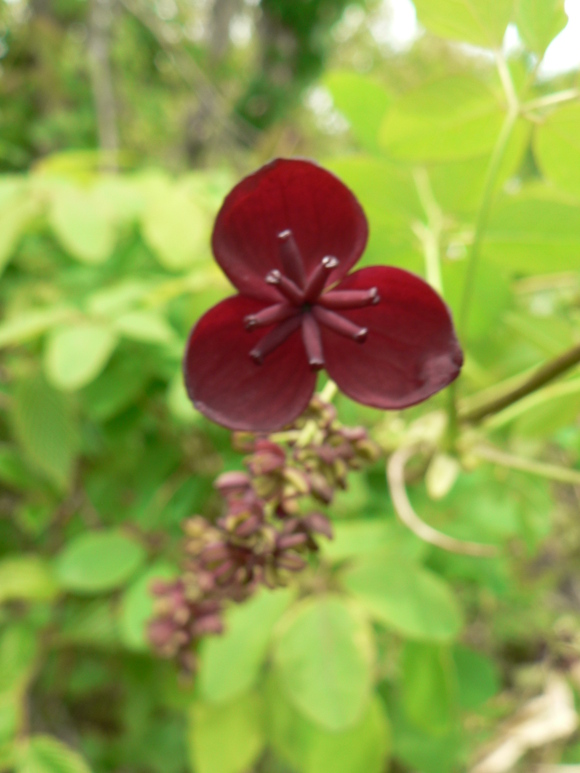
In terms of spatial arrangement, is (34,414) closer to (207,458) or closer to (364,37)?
(207,458)

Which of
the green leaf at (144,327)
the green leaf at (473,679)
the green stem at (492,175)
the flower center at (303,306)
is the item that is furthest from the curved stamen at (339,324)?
the green leaf at (473,679)

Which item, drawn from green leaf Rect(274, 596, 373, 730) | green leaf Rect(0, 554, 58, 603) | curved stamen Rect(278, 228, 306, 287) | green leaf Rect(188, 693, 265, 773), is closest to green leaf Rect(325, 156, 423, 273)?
curved stamen Rect(278, 228, 306, 287)

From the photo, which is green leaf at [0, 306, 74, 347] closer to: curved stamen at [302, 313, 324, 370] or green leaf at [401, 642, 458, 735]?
curved stamen at [302, 313, 324, 370]

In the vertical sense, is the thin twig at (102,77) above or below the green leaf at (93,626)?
above

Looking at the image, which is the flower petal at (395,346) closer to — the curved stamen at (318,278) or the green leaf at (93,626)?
the curved stamen at (318,278)

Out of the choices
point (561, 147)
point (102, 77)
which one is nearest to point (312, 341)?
point (561, 147)

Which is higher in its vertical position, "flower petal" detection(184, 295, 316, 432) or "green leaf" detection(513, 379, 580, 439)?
"flower petal" detection(184, 295, 316, 432)
